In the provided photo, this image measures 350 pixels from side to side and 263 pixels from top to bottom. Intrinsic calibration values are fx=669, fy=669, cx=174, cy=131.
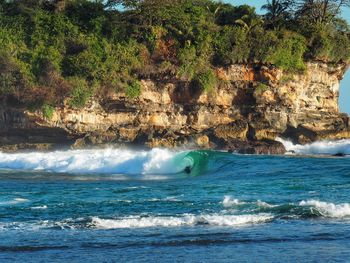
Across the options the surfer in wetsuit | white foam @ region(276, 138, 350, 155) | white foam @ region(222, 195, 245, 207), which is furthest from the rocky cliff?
white foam @ region(222, 195, 245, 207)

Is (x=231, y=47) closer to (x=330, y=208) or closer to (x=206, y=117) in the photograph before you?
(x=206, y=117)

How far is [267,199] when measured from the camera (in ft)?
47.5

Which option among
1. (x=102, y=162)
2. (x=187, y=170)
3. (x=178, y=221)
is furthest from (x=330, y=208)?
(x=102, y=162)

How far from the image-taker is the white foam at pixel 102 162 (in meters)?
26.5

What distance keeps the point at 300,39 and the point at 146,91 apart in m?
9.03

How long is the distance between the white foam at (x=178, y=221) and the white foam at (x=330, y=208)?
1.06 metres

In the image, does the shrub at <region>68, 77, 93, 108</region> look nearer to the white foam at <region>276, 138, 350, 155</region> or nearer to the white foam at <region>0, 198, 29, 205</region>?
the white foam at <region>276, 138, 350, 155</region>

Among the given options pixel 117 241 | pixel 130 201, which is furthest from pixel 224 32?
pixel 117 241

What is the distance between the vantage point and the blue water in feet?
30.1

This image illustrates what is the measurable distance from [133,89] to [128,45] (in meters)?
2.43

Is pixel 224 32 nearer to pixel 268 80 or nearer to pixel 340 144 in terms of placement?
pixel 268 80

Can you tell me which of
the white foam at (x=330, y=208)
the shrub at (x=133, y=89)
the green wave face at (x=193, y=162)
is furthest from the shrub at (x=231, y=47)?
the white foam at (x=330, y=208)

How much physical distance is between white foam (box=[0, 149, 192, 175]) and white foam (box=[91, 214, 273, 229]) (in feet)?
46.0

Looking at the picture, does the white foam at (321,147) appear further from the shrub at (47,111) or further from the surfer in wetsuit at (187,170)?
the shrub at (47,111)
